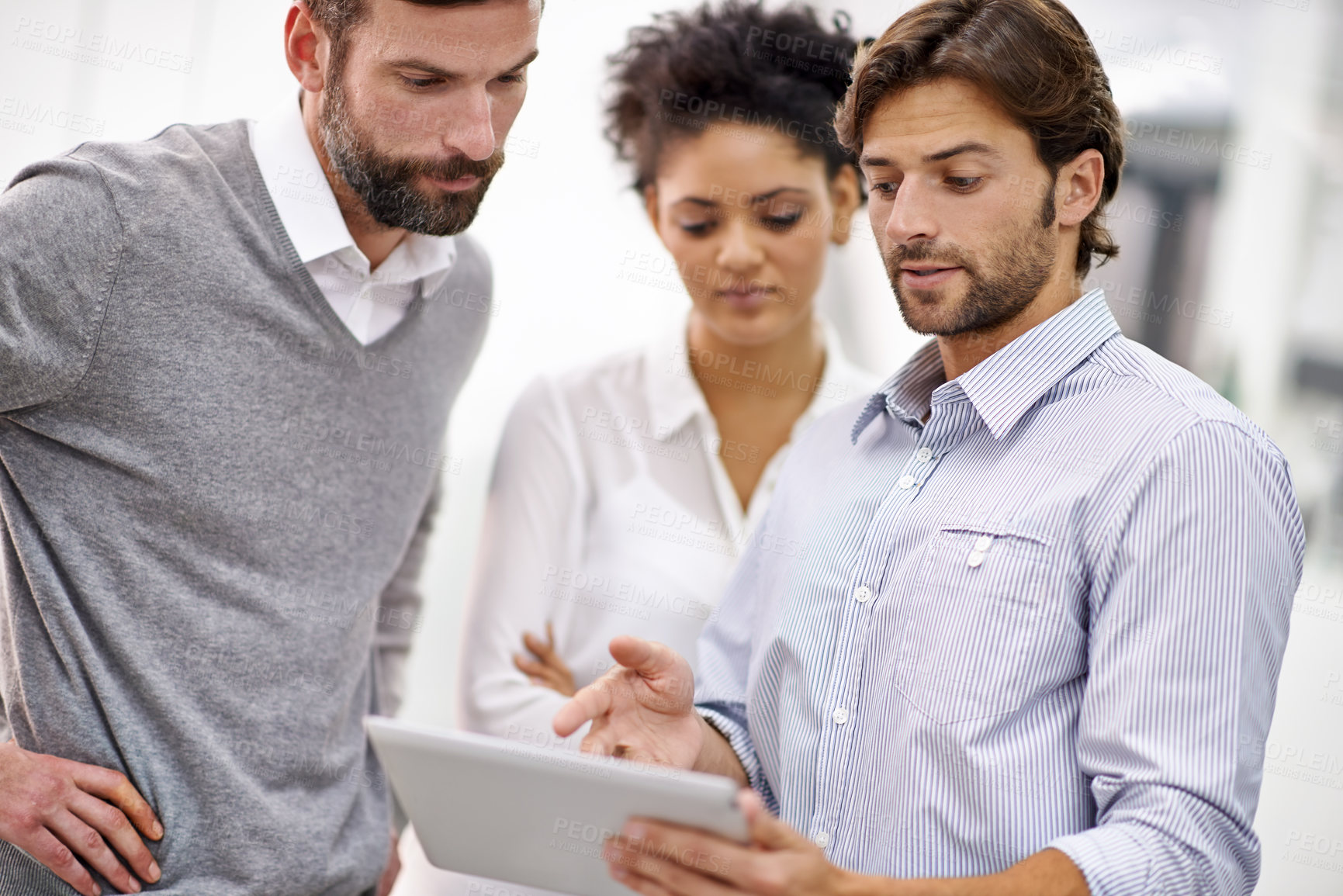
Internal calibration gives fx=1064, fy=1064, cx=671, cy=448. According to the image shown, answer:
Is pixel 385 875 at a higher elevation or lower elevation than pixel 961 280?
lower

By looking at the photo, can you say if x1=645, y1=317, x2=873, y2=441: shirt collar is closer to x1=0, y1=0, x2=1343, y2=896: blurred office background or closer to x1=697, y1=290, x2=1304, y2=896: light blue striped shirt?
x1=0, y1=0, x2=1343, y2=896: blurred office background

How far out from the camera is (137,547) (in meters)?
1.55

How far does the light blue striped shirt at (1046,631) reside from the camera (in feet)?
3.71

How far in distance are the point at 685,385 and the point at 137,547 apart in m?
1.03

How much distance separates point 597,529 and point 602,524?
0.02m

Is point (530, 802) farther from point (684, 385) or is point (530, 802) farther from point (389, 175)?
point (684, 385)

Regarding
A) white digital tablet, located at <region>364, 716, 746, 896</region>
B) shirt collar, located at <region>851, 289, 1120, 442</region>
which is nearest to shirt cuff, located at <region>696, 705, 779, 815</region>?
white digital tablet, located at <region>364, 716, 746, 896</region>

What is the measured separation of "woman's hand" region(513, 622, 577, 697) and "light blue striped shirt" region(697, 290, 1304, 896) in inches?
20.7

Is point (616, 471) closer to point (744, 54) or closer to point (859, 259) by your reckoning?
point (744, 54)

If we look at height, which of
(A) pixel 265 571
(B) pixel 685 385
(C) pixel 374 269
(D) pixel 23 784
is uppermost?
(C) pixel 374 269

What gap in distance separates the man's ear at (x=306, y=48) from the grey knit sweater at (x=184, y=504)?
5.3 inches

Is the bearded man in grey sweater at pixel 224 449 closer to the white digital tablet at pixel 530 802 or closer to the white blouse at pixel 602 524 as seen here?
the white blouse at pixel 602 524

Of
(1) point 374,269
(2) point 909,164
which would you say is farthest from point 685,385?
(2) point 909,164

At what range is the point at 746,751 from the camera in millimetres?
1575
